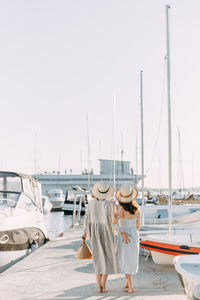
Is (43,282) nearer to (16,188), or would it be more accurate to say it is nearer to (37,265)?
(37,265)

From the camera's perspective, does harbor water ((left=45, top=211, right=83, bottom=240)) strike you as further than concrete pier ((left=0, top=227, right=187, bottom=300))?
Yes

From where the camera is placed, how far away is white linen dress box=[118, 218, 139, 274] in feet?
18.3

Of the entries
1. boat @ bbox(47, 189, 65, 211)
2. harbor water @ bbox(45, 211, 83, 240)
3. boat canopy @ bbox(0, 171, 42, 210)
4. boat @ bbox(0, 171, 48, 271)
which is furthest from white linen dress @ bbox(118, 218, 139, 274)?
boat @ bbox(47, 189, 65, 211)

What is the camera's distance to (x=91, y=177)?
274ft

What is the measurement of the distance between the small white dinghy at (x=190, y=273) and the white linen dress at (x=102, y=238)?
1086 millimetres

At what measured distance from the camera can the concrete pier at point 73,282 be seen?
572cm

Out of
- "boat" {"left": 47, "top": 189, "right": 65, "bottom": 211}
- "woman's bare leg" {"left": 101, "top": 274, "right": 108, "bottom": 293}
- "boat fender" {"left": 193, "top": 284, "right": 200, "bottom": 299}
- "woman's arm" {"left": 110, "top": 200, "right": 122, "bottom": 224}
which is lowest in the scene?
"boat" {"left": 47, "top": 189, "right": 65, "bottom": 211}

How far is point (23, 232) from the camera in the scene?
1073cm

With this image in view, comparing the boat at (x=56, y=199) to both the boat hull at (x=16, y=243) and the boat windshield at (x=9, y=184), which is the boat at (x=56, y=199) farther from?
the boat hull at (x=16, y=243)

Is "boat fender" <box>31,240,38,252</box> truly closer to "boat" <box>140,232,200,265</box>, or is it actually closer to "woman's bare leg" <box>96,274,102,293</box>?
"boat" <box>140,232,200,265</box>

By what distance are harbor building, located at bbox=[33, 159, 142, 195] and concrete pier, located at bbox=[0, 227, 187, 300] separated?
71777mm

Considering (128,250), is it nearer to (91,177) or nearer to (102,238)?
(102,238)

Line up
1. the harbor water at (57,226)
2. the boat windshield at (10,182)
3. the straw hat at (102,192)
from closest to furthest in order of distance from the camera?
the straw hat at (102,192)
the boat windshield at (10,182)
the harbor water at (57,226)

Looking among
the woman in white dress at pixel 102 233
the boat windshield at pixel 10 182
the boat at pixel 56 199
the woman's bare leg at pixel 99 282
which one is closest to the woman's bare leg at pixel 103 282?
the woman's bare leg at pixel 99 282
